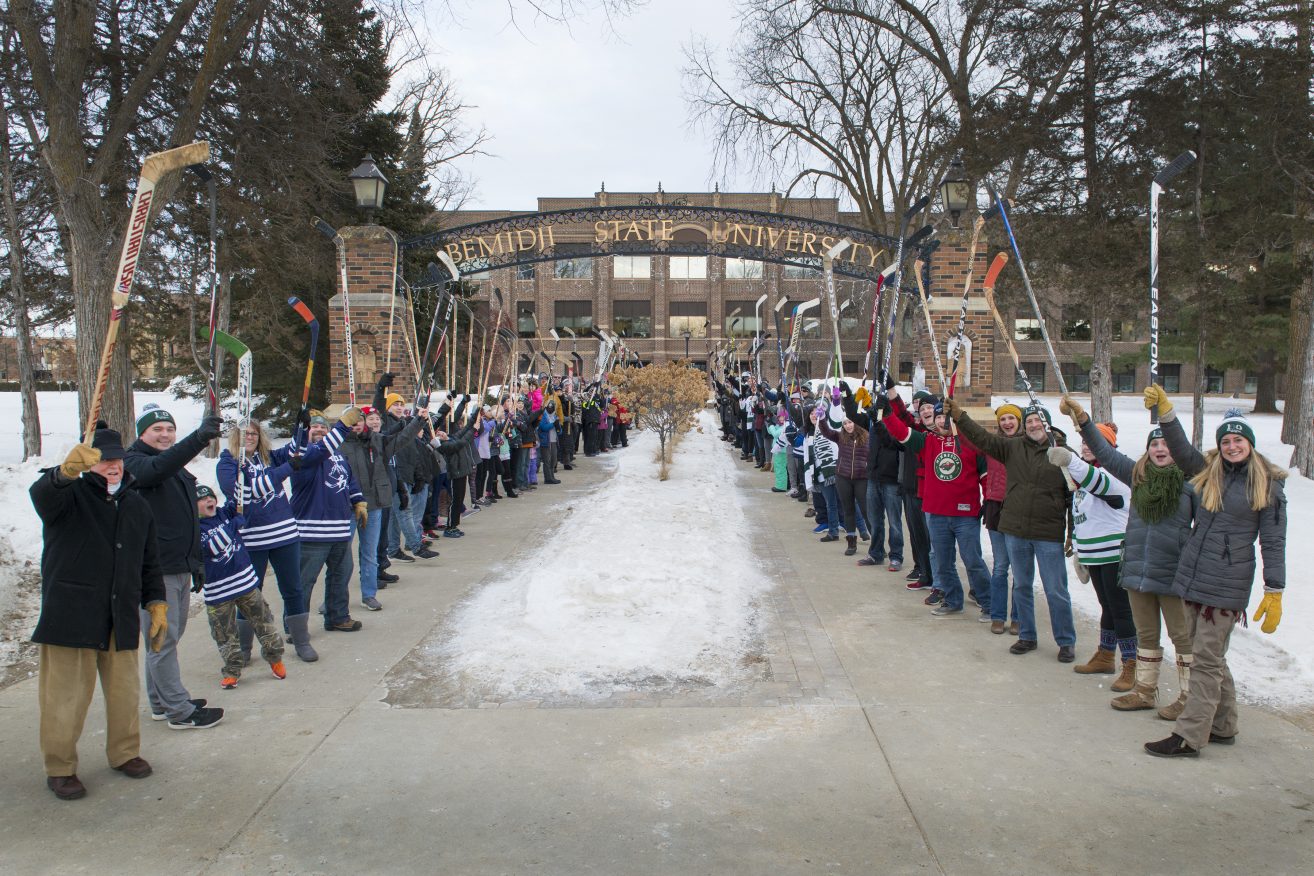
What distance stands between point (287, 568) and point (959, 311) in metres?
10.9

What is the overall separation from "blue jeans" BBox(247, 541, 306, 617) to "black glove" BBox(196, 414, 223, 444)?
150 centimetres

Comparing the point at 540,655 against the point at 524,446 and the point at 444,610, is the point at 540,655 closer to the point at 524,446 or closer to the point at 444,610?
the point at 444,610

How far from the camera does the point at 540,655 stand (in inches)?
241

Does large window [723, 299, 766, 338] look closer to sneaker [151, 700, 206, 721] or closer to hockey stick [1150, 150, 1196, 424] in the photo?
hockey stick [1150, 150, 1196, 424]

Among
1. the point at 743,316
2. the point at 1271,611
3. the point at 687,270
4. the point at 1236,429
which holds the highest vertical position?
the point at 687,270

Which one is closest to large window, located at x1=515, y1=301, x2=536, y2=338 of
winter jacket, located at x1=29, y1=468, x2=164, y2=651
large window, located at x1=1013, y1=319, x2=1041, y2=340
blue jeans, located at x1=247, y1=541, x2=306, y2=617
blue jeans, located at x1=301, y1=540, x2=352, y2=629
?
large window, located at x1=1013, y1=319, x2=1041, y2=340

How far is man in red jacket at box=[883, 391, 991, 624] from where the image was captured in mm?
7145

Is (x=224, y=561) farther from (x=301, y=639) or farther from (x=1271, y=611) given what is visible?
(x=1271, y=611)

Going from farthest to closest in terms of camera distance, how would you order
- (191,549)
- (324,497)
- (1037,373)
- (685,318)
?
(685,318) → (1037,373) → (324,497) → (191,549)

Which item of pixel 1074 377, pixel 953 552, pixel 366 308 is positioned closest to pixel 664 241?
pixel 366 308

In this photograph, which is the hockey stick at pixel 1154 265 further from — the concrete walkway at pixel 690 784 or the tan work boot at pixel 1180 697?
the concrete walkway at pixel 690 784

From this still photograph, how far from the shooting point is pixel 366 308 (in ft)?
47.4

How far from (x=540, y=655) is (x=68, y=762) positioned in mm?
2746

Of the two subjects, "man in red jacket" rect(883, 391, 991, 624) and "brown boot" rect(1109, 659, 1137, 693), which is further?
"man in red jacket" rect(883, 391, 991, 624)
